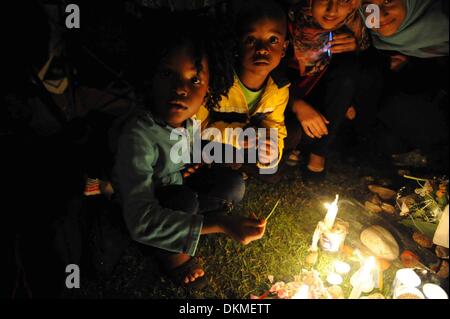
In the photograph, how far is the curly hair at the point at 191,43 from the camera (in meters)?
2.05

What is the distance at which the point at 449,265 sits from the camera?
102 inches

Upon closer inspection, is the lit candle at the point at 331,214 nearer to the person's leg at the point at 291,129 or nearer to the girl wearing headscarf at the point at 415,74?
the person's leg at the point at 291,129

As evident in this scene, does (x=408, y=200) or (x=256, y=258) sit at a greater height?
(x=408, y=200)

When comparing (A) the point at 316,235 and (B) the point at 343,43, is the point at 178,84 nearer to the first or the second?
(A) the point at 316,235

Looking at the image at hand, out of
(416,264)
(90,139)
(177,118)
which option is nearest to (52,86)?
(90,139)

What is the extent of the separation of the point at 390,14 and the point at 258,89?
3.83ft

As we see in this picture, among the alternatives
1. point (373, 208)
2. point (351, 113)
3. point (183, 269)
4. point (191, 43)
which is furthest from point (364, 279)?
point (351, 113)

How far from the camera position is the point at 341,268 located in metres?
2.48

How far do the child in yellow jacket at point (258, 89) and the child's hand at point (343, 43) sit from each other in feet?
1.70

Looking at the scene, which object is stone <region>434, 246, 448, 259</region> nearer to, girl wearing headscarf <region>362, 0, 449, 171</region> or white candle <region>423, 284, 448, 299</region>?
white candle <region>423, 284, 448, 299</region>

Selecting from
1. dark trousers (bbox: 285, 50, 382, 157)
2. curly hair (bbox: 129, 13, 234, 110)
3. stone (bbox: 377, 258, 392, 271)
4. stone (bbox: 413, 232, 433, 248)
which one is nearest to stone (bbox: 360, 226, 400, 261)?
stone (bbox: 377, 258, 392, 271)

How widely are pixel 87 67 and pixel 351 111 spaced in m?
2.65

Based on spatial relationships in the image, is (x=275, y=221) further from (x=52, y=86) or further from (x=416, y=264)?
(x=52, y=86)

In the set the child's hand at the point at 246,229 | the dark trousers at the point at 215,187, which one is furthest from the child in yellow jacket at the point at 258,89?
the child's hand at the point at 246,229
